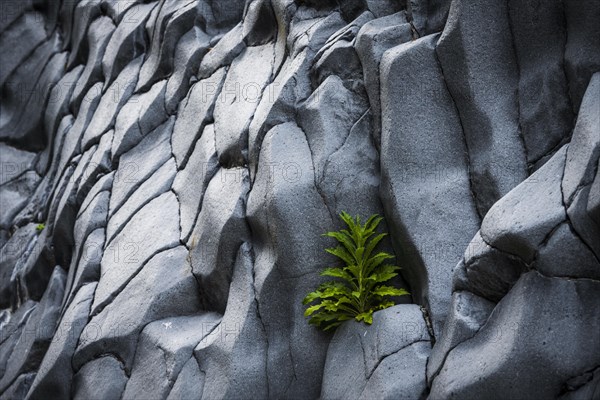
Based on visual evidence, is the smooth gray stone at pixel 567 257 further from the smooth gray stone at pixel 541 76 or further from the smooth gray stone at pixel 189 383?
the smooth gray stone at pixel 189 383

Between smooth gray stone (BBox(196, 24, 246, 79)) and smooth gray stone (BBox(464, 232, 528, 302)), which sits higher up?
smooth gray stone (BBox(196, 24, 246, 79))

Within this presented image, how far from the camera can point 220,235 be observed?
23.6ft

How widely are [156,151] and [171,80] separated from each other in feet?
3.20

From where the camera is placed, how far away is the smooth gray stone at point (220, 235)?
7.16 metres

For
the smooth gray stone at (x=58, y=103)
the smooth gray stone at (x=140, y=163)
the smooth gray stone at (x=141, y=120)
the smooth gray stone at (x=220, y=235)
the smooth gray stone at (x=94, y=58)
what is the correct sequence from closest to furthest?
the smooth gray stone at (x=220, y=235), the smooth gray stone at (x=140, y=163), the smooth gray stone at (x=141, y=120), the smooth gray stone at (x=94, y=58), the smooth gray stone at (x=58, y=103)

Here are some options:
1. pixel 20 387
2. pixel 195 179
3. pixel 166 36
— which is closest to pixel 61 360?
pixel 20 387

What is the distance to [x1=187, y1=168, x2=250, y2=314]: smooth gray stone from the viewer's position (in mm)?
7164

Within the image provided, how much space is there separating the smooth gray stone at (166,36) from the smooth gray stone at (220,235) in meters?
2.84

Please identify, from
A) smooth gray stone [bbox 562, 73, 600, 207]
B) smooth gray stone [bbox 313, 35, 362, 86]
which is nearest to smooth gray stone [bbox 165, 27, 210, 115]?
smooth gray stone [bbox 313, 35, 362, 86]

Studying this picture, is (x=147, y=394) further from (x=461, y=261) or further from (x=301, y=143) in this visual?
(x=461, y=261)

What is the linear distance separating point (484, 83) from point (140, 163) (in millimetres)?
4599

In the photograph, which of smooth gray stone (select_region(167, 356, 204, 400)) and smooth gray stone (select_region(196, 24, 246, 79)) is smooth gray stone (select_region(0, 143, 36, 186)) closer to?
smooth gray stone (select_region(196, 24, 246, 79))

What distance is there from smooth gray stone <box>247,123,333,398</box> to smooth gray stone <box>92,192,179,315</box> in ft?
5.21

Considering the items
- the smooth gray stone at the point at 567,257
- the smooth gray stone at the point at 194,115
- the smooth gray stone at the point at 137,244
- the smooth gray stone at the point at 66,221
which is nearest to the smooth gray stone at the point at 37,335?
the smooth gray stone at the point at 66,221
